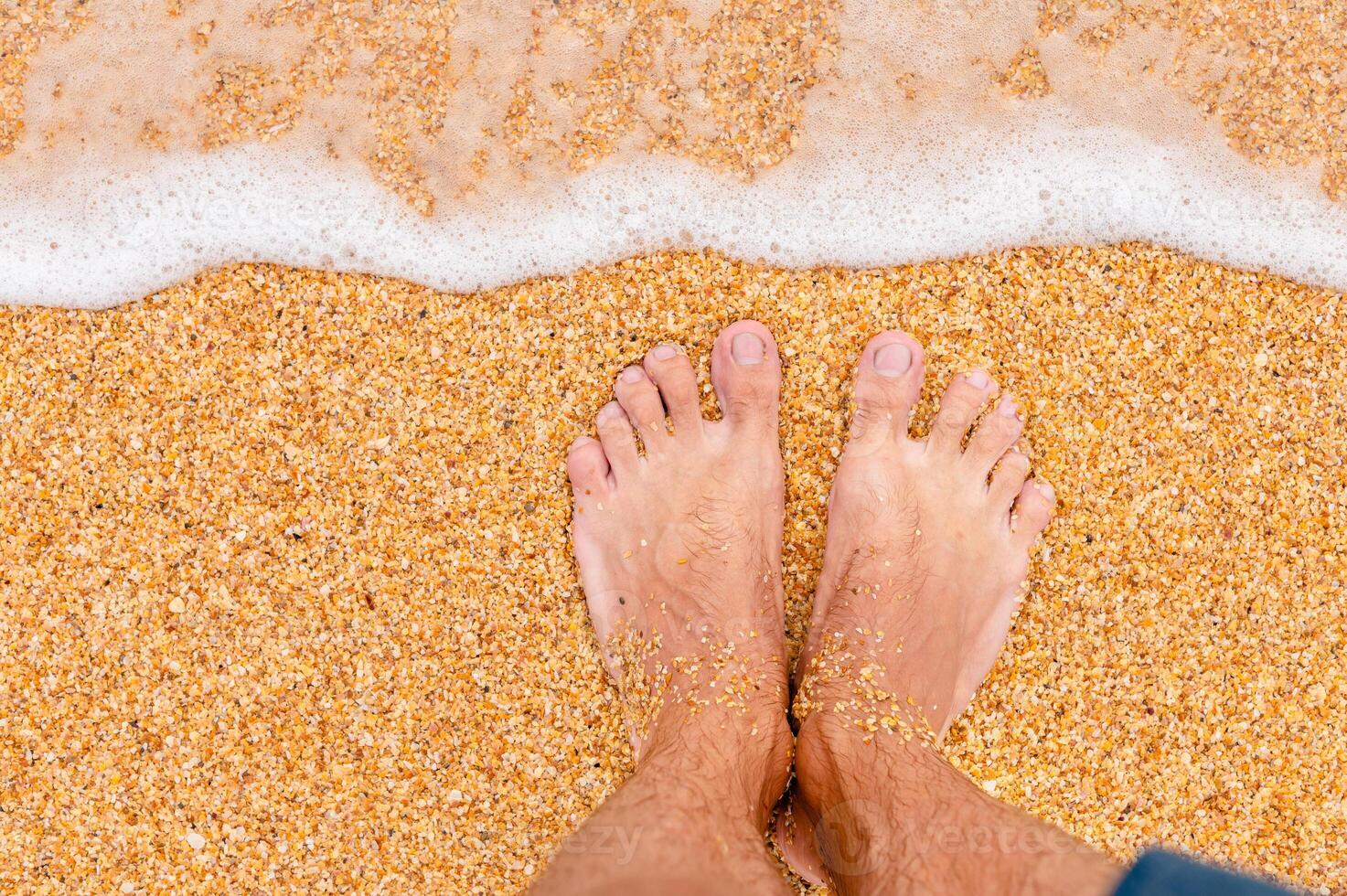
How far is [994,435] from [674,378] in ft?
2.15

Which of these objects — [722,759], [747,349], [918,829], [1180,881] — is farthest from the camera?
[747,349]

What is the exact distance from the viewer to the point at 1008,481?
5.88ft

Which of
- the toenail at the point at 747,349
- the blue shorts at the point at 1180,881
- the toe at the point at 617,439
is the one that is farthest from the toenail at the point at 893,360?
the blue shorts at the point at 1180,881

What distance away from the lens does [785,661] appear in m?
1.76

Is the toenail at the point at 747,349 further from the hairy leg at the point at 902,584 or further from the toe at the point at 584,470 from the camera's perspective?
the toe at the point at 584,470

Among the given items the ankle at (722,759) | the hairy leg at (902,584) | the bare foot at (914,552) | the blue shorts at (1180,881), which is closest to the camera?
the blue shorts at (1180,881)

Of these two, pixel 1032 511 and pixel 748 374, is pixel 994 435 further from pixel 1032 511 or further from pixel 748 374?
pixel 748 374

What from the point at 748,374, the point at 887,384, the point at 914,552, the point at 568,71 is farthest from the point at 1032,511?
the point at 568,71

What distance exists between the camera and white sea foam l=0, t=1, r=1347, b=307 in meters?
1.78

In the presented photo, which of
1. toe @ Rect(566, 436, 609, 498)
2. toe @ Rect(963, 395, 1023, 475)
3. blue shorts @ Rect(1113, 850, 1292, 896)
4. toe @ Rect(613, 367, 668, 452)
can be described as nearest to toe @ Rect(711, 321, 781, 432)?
toe @ Rect(613, 367, 668, 452)

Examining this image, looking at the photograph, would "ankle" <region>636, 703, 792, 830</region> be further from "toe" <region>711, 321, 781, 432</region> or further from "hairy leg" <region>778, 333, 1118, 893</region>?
"toe" <region>711, 321, 781, 432</region>

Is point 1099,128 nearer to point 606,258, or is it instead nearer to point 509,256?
point 606,258

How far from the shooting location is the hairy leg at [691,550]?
65.3 inches

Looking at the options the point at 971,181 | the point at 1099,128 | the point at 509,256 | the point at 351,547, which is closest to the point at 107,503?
the point at 351,547
